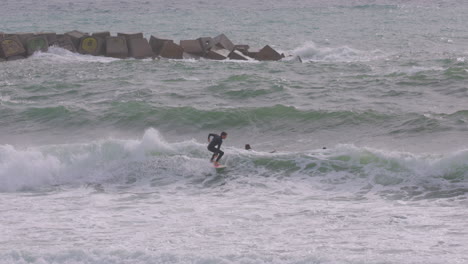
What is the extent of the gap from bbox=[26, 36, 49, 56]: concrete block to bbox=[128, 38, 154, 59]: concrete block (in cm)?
396

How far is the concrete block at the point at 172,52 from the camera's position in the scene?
28.5 metres

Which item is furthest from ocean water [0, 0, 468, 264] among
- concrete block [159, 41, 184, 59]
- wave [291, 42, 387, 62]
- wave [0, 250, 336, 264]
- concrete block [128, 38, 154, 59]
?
concrete block [159, 41, 184, 59]

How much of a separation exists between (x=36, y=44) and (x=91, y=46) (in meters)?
2.51

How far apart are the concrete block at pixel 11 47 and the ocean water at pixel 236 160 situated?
92cm

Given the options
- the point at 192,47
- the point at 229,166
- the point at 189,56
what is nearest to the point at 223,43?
the point at 192,47

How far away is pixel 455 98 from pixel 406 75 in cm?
Answer: 347

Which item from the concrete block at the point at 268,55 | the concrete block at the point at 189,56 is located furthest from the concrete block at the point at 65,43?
the concrete block at the point at 268,55

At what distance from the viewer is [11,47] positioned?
91.6 ft

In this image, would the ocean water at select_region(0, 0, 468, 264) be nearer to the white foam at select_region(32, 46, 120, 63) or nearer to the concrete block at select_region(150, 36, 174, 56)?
the white foam at select_region(32, 46, 120, 63)

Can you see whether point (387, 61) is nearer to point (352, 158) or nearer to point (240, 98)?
point (240, 98)

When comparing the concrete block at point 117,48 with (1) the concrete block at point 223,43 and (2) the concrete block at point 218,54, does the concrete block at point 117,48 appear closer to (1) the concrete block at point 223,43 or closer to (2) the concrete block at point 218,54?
(2) the concrete block at point 218,54

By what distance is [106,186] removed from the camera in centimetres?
1334

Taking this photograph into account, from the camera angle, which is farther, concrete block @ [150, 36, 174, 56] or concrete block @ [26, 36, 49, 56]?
concrete block @ [150, 36, 174, 56]

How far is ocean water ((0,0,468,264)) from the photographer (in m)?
9.86
